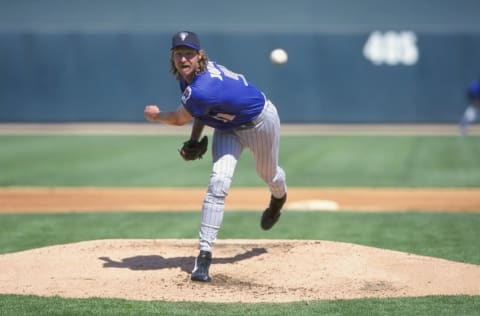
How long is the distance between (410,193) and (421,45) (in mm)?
15564

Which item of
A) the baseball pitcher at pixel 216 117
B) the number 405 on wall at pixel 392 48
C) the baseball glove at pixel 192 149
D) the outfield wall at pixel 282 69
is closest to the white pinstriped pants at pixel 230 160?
the baseball pitcher at pixel 216 117

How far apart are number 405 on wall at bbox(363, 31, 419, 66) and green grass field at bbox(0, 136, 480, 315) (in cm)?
474

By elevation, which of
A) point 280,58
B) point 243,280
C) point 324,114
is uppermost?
point 280,58

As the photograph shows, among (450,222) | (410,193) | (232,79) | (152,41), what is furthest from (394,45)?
(232,79)

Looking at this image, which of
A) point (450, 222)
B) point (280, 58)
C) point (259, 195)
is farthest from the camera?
point (259, 195)

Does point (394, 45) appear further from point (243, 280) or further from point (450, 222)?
point (243, 280)

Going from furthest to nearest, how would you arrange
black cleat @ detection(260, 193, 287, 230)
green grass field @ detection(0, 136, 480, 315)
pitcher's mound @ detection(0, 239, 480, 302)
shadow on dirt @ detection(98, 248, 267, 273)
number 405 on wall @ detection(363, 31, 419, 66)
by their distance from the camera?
number 405 on wall @ detection(363, 31, 419, 66)
black cleat @ detection(260, 193, 287, 230)
shadow on dirt @ detection(98, 248, 267, 273)
pitcher's mound @ detection(0, 239, 480, 302)
green grass field @ detection(0, 136, 480, 315)

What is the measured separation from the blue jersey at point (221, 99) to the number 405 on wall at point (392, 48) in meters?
21.8

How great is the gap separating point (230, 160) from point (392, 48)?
22.8m

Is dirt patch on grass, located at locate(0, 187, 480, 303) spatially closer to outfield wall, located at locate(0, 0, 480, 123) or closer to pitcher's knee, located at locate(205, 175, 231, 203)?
pitcher's knee, located at locate(205, 175, 231, 203)

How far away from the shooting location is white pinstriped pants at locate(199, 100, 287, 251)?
19.1 feet

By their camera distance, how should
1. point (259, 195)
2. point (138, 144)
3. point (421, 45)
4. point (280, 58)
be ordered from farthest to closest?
point (421, 45) < point (138, 144) < point (259, 195) < point (280, 58)

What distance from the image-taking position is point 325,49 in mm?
27297

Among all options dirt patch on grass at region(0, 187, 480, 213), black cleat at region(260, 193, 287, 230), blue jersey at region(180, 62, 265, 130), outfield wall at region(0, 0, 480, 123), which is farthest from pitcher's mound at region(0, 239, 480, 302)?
outfield wall at region(0, 0, 480, 123)
